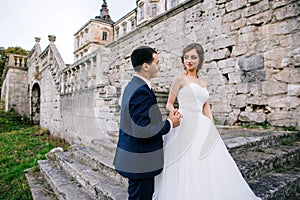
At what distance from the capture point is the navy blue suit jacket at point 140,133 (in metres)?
1.21

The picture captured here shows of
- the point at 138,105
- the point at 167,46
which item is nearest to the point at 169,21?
the point at 167,46

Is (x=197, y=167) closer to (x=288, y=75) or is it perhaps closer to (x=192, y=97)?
(x=192, y=97)

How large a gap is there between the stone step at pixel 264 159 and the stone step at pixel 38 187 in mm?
2407

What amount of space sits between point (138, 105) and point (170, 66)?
13.5 feet

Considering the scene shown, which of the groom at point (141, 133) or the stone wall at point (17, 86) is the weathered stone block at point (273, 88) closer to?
the groom at point (141, 133)

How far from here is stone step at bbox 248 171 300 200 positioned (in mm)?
1718

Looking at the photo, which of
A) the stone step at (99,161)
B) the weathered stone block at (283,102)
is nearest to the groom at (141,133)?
the stone step at (99,161)

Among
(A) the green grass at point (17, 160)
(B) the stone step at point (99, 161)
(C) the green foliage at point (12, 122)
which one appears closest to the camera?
(B) the stone step at point (99, 161)

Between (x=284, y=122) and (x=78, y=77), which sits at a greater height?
(x=78, y=77)

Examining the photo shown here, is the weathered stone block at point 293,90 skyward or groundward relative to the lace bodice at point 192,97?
skyward

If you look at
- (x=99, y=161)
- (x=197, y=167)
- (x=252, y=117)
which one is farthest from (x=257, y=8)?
(x=99, y=161)

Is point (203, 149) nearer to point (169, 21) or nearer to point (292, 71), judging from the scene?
point (292, 71)

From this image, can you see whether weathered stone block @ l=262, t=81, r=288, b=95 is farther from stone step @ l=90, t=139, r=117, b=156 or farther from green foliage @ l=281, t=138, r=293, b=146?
stone step @ l=90, t=139, r=117, b=156

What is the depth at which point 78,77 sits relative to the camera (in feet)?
19.2
